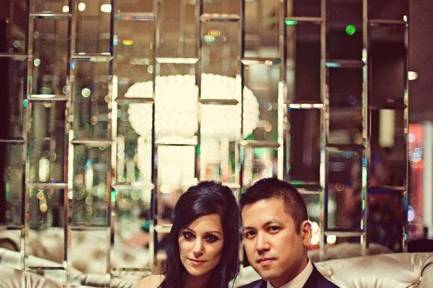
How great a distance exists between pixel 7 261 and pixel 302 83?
6.33 feet

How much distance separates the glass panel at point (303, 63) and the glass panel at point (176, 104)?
55cm

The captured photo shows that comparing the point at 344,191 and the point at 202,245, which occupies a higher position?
the point at 344,191

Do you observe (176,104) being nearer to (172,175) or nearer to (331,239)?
(172,175)

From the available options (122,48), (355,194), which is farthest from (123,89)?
(355,194)

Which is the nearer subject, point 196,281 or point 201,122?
point 196,281

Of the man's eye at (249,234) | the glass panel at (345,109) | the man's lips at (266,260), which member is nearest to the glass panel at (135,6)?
the glass panel at (345,109)

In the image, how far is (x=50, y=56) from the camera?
3.70m

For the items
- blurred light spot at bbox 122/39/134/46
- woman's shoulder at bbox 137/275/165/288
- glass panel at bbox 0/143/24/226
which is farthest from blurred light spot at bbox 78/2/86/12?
woman's shoulder at bbox 137/275/165/288

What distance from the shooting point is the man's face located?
2152mm

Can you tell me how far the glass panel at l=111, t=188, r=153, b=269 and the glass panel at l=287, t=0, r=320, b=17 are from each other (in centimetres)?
129

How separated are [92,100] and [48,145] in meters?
0.36

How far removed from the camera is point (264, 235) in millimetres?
2186

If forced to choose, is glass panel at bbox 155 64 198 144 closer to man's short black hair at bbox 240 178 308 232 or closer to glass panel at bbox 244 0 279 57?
glass panel at bbox 244 0 279 57

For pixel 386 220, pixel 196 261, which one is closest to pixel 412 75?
pixel 386 220
